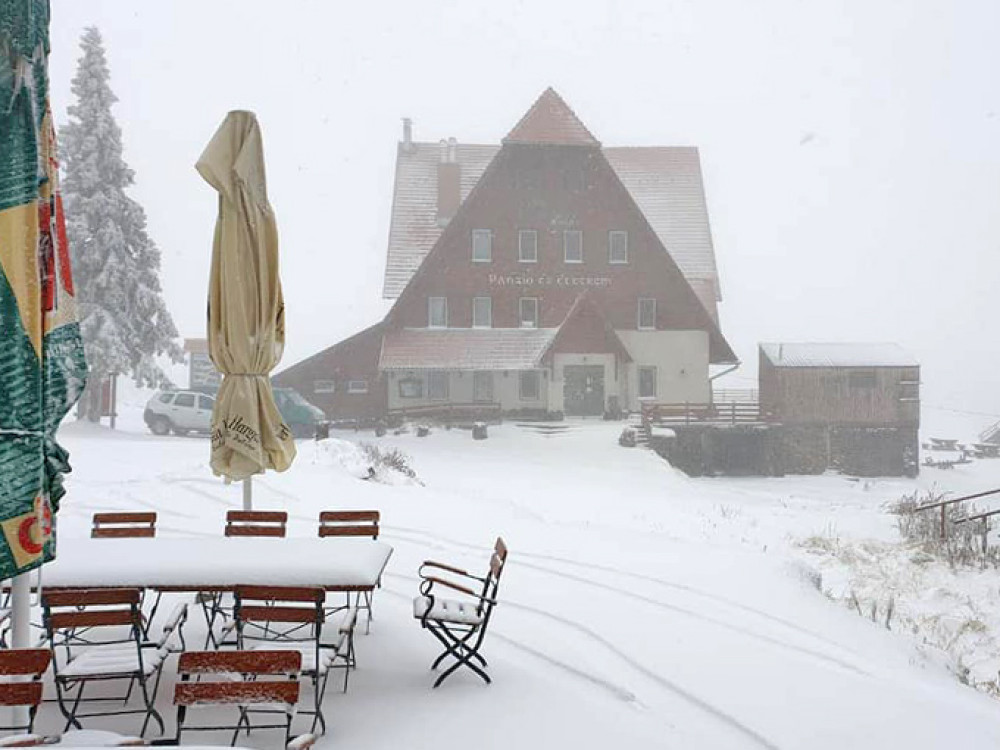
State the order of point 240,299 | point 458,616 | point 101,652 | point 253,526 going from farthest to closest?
point 253,526 < point 240,299 < point 458,616 < point 101,652

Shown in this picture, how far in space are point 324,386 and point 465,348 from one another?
4734mm

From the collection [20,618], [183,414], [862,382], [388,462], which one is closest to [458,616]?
[20,618]

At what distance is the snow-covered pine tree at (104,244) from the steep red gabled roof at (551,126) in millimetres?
12034

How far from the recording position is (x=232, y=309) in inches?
267

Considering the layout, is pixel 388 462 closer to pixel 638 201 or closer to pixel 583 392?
pixel 583 392

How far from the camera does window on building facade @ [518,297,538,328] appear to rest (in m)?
29.0

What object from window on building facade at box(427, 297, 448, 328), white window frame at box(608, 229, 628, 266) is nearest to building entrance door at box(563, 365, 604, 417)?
white window frame at box(608, 229, 628, 266)

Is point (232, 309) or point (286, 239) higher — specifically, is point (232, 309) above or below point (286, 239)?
below

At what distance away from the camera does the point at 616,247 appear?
29.3 m

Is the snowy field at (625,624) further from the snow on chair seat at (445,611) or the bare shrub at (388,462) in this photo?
the bare shrub at (388,462)

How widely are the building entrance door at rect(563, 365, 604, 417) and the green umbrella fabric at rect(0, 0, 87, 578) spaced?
2459cm

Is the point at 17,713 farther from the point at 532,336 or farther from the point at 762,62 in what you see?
the point at 762,62

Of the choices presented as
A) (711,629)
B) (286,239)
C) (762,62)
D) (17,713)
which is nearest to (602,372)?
(711,629)

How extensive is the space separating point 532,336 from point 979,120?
392 ft
